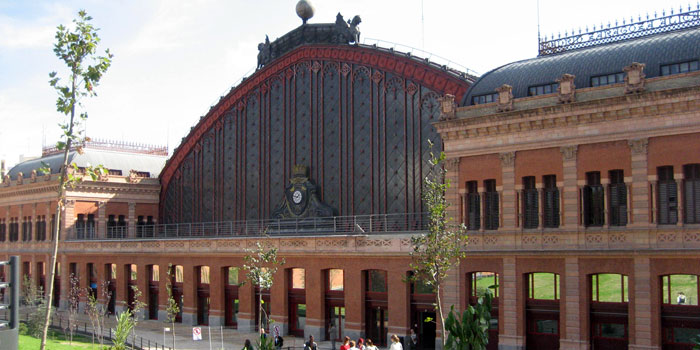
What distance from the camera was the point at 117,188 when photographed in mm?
77875

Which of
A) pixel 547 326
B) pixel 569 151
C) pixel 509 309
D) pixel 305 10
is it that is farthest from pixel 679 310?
pixel 305 10

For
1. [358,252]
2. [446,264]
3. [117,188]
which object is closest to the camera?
[446,264]

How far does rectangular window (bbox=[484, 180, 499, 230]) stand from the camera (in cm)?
4250

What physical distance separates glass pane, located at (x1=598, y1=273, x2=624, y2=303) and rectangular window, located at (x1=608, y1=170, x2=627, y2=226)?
2.65 m

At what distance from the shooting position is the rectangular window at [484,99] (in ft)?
146

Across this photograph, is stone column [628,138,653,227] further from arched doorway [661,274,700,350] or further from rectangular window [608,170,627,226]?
arched doorway [661,274,700,350]

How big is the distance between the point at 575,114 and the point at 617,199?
4617 mm

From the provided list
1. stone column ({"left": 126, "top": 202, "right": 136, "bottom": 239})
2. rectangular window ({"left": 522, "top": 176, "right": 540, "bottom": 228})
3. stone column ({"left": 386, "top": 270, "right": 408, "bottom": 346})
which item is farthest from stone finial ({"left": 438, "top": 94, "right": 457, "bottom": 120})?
stone column ({"left": 126, "top": 202, "right": 136, "bottom": 239})

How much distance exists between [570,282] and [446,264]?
8863 millimetres

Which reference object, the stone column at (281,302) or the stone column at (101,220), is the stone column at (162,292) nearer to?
the stone column at (281,302)

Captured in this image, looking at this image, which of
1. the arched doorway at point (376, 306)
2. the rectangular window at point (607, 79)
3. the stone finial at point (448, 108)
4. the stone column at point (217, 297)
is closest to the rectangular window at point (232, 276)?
the stone column at point (217, 297)

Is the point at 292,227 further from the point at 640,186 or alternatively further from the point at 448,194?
the point at 640,186

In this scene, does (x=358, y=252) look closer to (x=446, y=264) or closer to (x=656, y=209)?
(x=446, y=264)

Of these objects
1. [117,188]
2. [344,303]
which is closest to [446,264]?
[344,303]
